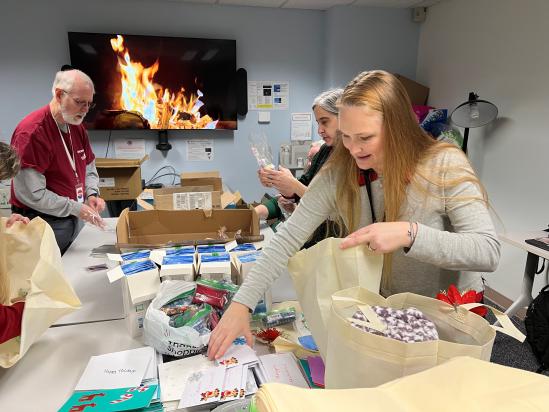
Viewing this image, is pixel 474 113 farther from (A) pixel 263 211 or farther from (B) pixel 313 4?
(A) pixel 263 211

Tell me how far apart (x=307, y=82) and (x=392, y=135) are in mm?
3294

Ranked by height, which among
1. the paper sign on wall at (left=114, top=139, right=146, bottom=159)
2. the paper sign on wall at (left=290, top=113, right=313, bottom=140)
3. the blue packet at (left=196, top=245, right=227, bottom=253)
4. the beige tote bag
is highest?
the paper sign on wall at (left=290, top=113, right=313, bottom=140)

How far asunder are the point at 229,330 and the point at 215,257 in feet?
0.96

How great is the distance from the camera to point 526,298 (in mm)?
2420

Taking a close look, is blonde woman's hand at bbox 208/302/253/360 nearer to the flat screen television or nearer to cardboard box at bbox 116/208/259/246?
cardboard box at bbox 116/208/259/246

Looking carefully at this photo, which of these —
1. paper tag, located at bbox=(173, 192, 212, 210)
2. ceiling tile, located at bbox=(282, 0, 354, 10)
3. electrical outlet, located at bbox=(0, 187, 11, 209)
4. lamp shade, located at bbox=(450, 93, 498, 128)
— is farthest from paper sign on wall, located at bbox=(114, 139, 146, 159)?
lamp shade, located at bbox=(450, 93, 498, 128)

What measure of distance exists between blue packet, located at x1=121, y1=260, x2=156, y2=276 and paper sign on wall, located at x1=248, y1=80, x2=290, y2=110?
3.10m

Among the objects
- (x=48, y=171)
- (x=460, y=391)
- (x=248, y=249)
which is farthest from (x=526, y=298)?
(x=48, y=171)

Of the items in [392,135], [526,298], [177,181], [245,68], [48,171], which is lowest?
[526,298]

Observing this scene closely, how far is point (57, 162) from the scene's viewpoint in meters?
1.99

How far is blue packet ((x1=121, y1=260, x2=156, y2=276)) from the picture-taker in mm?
1071

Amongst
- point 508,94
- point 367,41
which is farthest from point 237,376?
point 367,41

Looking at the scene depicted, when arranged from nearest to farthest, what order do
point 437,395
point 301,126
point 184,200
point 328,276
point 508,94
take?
point 437,395
point 328,276
point 184,200
point 508,94
point 301,126

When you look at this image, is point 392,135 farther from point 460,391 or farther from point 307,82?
point 307,82
